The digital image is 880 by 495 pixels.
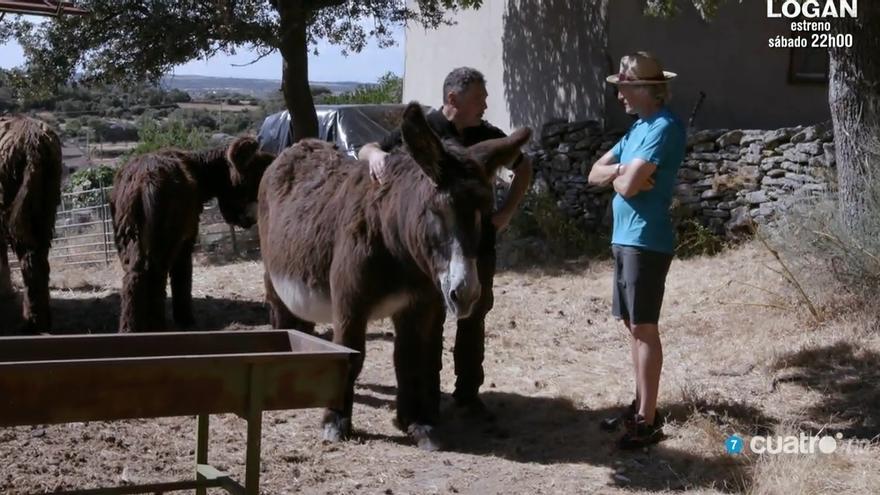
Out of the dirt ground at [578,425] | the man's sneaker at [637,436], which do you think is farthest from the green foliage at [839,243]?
the man's sneaker at [637,436]

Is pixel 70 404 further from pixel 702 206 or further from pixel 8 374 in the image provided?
pixel 702 206

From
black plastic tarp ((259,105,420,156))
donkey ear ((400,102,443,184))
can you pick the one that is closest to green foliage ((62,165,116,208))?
black plastic tarp ((259,105,420,156))

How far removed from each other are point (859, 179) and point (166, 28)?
29.9ft

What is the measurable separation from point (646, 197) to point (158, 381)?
2.94m

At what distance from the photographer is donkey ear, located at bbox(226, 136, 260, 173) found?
8672mm

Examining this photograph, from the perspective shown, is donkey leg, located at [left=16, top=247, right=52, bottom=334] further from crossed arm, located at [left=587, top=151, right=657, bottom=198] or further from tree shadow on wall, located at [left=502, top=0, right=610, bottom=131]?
tree shadow on wall, located at [left=502, top=0, right=610, bottom=131]

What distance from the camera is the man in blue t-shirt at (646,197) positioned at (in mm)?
5301

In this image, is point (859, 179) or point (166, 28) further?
point (166, 28)

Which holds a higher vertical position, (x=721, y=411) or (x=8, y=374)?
(x=8, y=374)

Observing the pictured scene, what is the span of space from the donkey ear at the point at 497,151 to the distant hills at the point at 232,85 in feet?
68.0

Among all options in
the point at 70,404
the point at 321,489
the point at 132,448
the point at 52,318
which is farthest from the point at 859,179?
the point at 52,318

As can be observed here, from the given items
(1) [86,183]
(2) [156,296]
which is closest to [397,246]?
(2) [156,296]

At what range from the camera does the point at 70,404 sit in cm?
337

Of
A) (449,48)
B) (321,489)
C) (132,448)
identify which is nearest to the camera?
(321,489)
